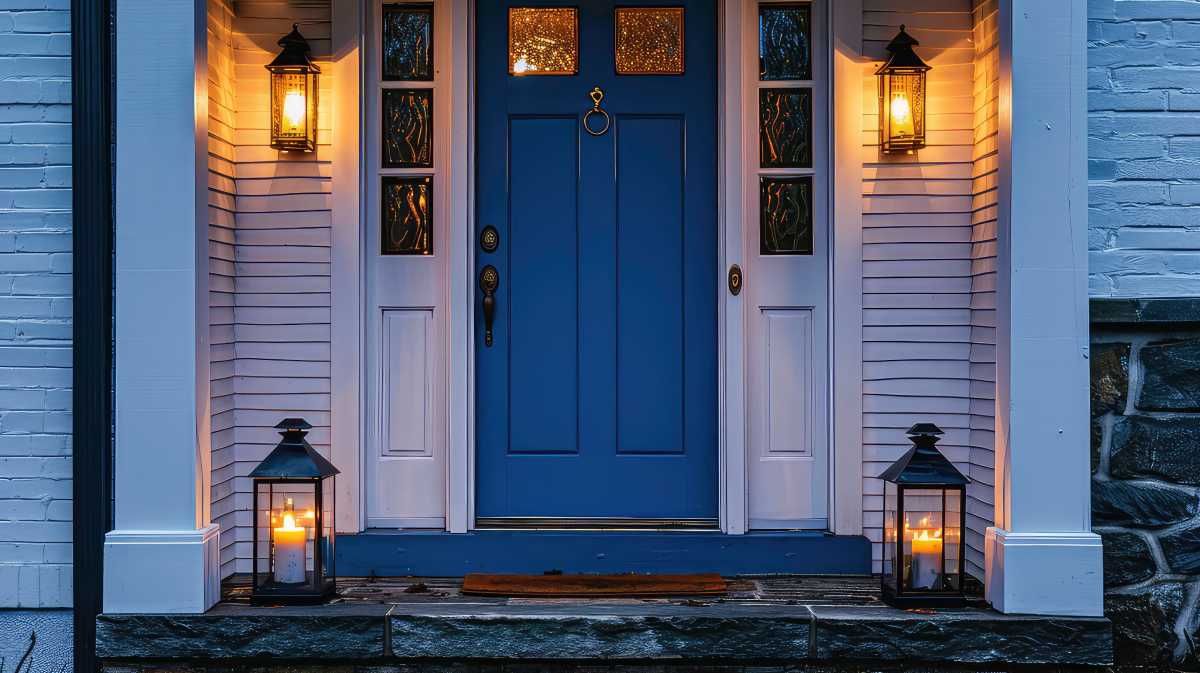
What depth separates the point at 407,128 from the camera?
144 inches

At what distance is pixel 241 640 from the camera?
3.04 metres

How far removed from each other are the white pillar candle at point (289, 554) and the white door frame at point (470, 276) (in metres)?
0.40

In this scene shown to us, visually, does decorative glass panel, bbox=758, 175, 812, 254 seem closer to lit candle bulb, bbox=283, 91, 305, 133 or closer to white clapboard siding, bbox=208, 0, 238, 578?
lit candle bulb, bbox=283, 91, 305, 133

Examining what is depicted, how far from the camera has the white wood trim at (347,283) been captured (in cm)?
357

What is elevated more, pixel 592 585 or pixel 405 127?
pixel 405 127

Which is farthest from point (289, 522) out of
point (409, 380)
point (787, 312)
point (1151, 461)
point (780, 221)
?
point (1151, 461)

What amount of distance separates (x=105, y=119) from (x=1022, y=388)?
3062 mm

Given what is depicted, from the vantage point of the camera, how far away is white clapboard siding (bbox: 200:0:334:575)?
140 inches

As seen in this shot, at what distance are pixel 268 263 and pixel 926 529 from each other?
244 cm

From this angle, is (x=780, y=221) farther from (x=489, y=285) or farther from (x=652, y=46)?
(x=489, y=285)

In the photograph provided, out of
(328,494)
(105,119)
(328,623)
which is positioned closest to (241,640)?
(328,623)

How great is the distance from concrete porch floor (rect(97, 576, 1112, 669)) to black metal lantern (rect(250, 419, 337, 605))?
0.42ft

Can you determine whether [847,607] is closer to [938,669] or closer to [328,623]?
[938,669]

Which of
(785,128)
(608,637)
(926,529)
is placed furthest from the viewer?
(785,128)
